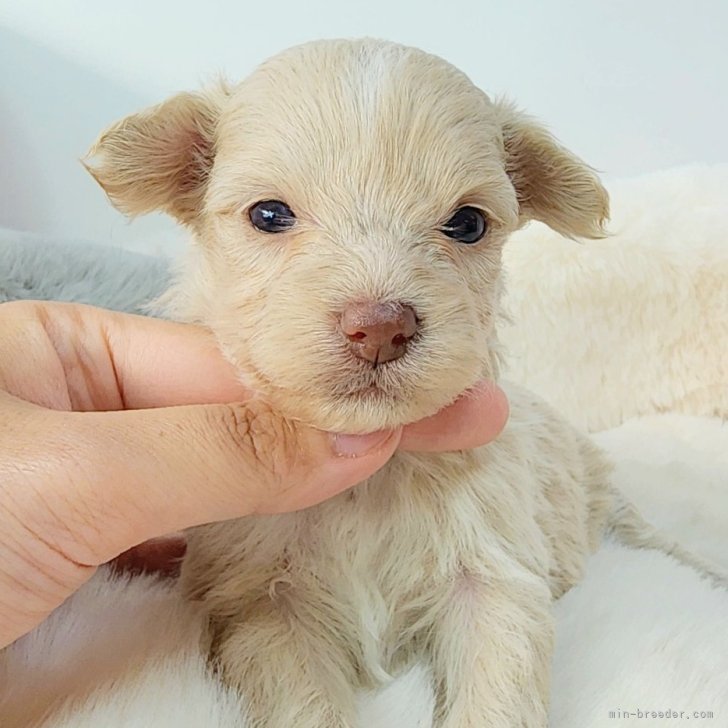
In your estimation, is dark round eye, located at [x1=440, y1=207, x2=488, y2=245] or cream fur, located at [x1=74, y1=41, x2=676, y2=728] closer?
cream fur, located at [x1=74, y1=41, x2=676, y2=728]

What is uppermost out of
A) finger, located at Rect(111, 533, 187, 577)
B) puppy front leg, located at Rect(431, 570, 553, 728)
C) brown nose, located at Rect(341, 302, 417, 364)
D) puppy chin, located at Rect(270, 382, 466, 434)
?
brown nose, located at Rect(341, 302, 417, 364)

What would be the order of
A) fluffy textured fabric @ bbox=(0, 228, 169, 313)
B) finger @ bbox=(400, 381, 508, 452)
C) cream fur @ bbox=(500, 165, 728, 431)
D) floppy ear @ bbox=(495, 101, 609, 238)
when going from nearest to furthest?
finger @ bbox=(400, 381, 508, 452)
floppy ear @ bbox=(495, 101, 609, 238)
fluffy textured fabric @ bbox=(0, 228, 169, 313)
cream fur @ bbox=(500, 165, 728, 431)

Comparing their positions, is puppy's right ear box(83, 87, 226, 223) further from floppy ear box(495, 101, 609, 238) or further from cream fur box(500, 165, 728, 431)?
cream fur box(500, 165, 728, 431)

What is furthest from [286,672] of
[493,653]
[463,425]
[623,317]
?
[623,317]

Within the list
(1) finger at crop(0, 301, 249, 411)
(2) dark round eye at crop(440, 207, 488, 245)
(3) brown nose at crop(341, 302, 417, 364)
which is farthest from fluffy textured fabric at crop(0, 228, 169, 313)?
(3) brown nose at crop(341, 302, 417, 364)

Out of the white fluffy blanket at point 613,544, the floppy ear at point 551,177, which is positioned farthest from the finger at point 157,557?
the floppy ear at point 551,177

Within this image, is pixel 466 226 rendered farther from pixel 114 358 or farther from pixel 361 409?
pixel 114 358

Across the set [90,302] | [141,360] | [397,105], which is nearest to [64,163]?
[90,302]
